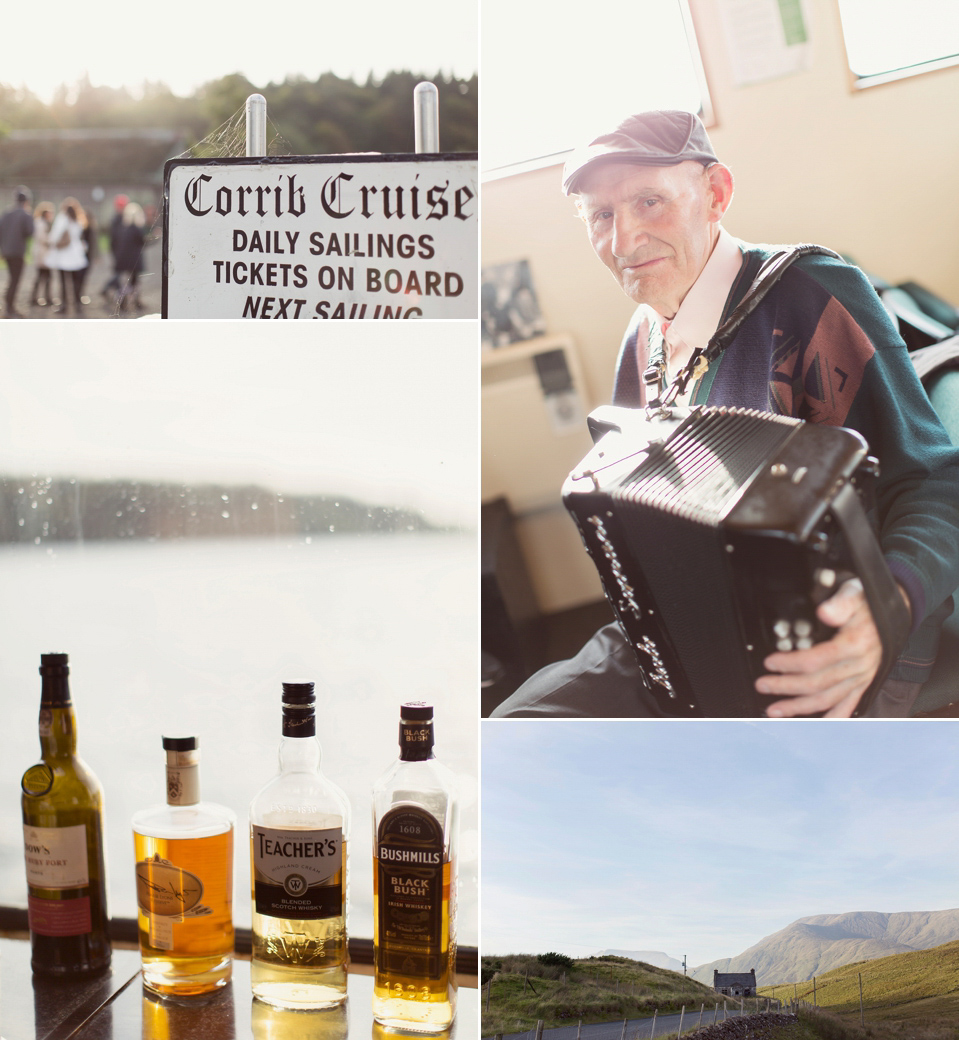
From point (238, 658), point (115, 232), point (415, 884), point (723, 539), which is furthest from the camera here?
point (115, 232)

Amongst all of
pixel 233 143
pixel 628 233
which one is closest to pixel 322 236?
pixel 233 143

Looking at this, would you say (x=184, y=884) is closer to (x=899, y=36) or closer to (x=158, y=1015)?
(x=158, y=1015)

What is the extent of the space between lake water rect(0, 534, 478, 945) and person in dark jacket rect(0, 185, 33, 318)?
485 millimetres

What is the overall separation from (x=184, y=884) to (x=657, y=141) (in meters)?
1.07

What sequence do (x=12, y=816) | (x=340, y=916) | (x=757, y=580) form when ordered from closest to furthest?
(x=757, y=580) → (x=340, y=916) → (x=12, y=816)

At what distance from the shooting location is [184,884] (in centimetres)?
104

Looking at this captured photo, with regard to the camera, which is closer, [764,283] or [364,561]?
[764,283]

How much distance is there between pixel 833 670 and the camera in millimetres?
988

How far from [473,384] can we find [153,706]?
661mm

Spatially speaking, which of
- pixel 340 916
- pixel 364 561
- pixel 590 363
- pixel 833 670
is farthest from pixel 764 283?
pixel 340 916

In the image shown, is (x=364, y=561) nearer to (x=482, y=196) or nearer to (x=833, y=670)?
(x=482, y=196)

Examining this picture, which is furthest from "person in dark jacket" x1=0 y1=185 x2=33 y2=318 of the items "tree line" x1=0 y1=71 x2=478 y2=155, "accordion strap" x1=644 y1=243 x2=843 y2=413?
"accordion strap" x1=644 y1=243 x2=843 y2=413

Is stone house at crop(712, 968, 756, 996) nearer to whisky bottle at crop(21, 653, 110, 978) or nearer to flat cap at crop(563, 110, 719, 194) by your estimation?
whisky bottle at crop(21, 653, 110, 978)

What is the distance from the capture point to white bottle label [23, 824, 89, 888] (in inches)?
42.3
